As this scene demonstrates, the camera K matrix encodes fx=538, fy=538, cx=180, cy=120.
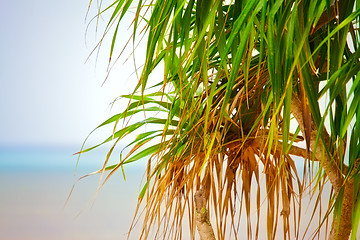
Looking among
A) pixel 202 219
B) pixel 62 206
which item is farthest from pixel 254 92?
pixel 62 206

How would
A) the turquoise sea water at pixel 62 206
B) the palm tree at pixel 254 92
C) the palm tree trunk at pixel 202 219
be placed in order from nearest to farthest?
the palm tree at pixel 254 92 < the palm tree trunk at pixel 202 219 < the turquoise sea water at pixel 62 206

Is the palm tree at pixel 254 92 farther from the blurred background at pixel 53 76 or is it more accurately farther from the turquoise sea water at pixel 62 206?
the blurred background at pixel 53 76

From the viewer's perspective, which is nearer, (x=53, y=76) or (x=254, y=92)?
(x=254, y=92)

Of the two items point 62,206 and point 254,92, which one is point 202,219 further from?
point 62,206

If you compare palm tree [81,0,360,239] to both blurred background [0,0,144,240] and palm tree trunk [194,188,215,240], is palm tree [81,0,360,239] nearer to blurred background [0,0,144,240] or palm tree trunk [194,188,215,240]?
palm tree trunk [194,188,215,240]

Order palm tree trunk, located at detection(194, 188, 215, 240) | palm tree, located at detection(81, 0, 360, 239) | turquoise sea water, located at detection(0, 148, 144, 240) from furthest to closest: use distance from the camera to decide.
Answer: turquoise sea water, located at detection(0, 148, 144, 240), palm tree trunk, located at detection(194, 188, 215, 240), palm tree, located at detection(81, 0, 360, 239)

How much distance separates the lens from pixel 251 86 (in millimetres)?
863

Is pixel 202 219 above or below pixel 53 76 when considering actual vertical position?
below

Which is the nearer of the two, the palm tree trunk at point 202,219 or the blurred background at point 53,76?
the palm tree trunk at point 202,219

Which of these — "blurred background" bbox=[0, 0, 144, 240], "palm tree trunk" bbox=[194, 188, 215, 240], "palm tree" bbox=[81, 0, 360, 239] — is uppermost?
"blurred background" bbox=[0, 0, 144, 240]

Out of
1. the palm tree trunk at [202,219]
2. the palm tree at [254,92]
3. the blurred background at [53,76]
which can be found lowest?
the palm tree trunk at [202,219]

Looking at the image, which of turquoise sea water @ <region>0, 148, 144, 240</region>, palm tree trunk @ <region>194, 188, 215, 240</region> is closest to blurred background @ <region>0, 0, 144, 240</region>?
Result: turquoise sea water @ <region>0, 148, 144, 240</region>

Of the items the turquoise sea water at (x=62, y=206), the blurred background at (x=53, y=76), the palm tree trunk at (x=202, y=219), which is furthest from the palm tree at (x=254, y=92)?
the blurred background at (x=53, y=76)

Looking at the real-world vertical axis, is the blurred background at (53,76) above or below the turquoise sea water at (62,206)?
above
